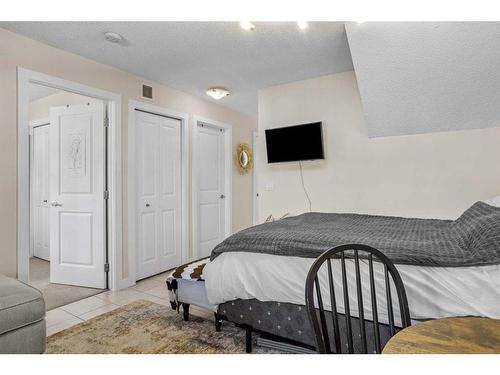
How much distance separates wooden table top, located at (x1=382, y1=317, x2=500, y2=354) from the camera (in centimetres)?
84

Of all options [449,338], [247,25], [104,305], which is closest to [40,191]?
[104,305]

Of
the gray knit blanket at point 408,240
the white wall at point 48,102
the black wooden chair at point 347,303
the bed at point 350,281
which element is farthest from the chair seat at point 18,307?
the white wall at point 48,102

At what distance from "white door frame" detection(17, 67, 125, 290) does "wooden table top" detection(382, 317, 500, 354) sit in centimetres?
291

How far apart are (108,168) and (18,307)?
188cm

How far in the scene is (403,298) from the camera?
1223 millimetres

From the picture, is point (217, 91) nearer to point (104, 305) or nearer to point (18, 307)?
point (104, 305)

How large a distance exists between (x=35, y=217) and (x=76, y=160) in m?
2.08

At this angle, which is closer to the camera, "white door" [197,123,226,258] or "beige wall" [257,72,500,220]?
"beige wall" [257,72,500,220]

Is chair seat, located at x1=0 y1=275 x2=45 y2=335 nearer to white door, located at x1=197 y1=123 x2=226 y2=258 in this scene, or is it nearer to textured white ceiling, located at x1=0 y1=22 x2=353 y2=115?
textured white ceiling, located at x1=0 y1=22 x2=353 y2=115

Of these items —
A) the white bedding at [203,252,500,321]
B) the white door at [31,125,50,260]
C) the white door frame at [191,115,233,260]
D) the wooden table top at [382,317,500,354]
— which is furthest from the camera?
the white door at [31,125,50,260]

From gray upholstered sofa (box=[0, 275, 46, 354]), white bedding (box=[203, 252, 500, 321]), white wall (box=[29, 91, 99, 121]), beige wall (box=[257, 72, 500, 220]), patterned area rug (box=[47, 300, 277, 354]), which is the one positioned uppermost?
Result: white wall (box=[29, 91, 99, 121])

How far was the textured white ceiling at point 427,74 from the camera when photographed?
2.37 m

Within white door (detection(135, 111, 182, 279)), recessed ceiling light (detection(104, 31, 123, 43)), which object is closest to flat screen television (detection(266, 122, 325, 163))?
white door (detection(135, 111, 182, 279))

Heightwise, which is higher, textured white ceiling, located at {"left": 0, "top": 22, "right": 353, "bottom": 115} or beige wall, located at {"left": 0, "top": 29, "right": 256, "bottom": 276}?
textured white ceiling, located at {"left": 0, "top": 22, "right": 353, "bottom": 115}
